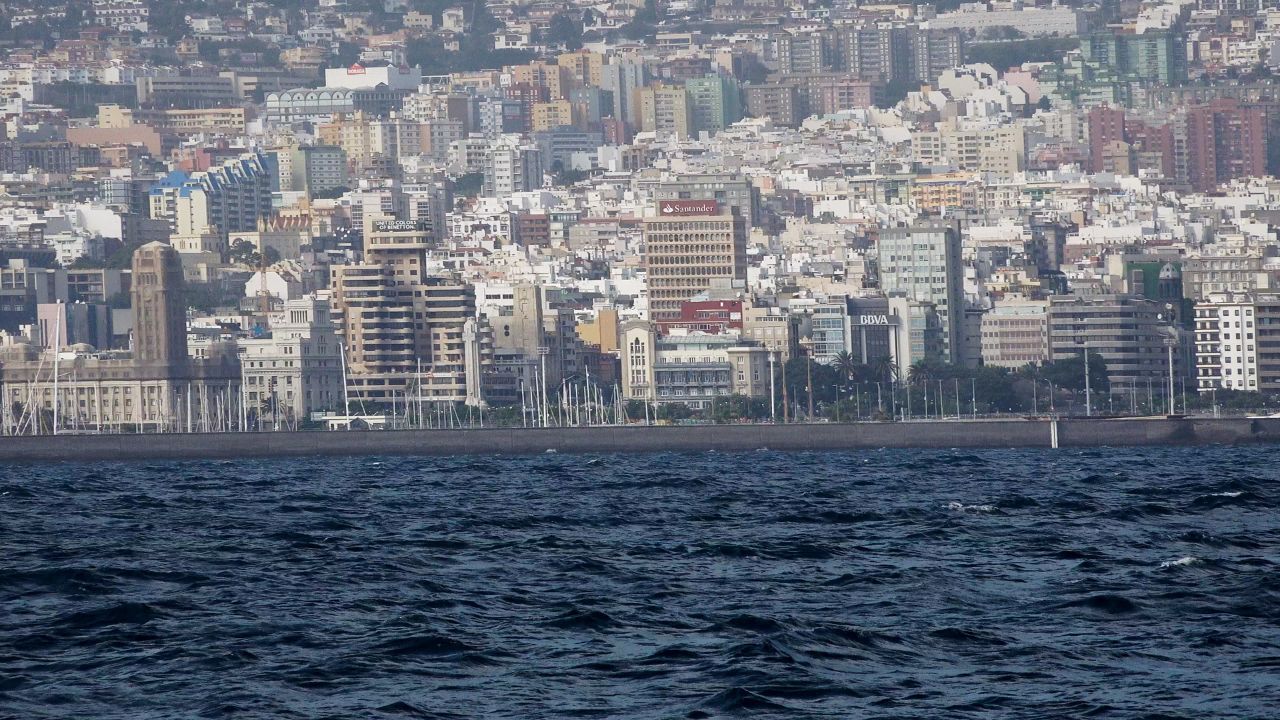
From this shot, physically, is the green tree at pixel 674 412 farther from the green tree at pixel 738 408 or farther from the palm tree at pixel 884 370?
the palm tree at pixel 884 370

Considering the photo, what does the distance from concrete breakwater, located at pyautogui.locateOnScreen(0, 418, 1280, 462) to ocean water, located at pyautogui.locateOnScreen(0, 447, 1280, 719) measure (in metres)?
48.8

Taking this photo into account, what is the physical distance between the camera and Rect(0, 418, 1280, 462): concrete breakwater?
359 feet

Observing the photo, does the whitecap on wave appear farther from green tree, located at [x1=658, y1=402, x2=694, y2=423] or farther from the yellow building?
the yellow building

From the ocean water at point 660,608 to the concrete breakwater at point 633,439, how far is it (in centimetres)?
4881

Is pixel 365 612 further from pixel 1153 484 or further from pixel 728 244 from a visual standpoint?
pixel 728 244

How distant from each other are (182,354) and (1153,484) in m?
105

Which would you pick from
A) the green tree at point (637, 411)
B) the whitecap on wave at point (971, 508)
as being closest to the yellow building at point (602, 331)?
the green tree at point (637, 411)

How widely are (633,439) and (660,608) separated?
79.7m

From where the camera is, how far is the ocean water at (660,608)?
29.2 m

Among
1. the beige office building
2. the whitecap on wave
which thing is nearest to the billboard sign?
the beige office building

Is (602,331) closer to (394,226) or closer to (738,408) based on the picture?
(394,226)

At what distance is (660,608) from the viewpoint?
35.6 meters

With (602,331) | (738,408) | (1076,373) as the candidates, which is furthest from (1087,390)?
(602,331)

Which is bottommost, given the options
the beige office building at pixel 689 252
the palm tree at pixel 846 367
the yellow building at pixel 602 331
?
the palm tree at pixel 846 367
